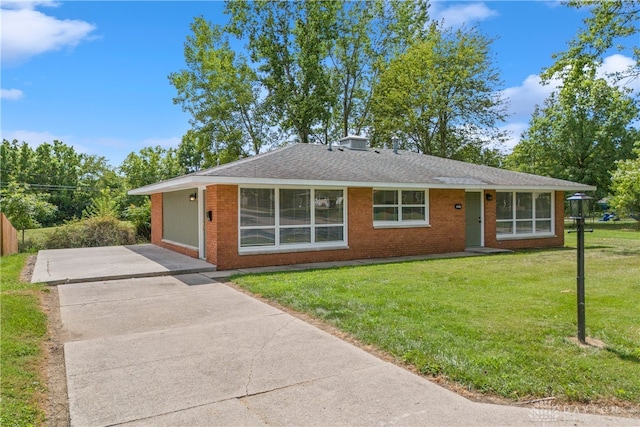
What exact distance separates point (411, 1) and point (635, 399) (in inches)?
1272

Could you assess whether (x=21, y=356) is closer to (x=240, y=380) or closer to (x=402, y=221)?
(x=240, y=380)

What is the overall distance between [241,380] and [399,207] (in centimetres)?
1006

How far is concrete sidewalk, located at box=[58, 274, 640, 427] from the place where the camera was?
329cm

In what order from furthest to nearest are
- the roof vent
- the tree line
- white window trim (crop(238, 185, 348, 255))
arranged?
the tree line < the roof vent < white window trim (crop(238, 185, 348, 255))

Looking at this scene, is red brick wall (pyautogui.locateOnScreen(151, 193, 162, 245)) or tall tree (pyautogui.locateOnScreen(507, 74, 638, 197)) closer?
red brick wall (pyautogui.locateOnScreen(151, 193, 162, 245))

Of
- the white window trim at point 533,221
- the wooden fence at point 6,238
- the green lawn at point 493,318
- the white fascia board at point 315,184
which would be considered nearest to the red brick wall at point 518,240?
the white window trim at point 533,221

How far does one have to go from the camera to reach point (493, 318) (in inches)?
228

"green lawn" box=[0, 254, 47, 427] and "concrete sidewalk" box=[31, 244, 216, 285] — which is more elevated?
"concrete sidewalk" box=[31, 244, 216, 285]

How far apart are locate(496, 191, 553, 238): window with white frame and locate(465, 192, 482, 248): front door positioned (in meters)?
0.71

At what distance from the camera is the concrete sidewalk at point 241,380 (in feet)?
10.8

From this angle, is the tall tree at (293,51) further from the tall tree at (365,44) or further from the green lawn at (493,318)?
the green lawn at (493,318)

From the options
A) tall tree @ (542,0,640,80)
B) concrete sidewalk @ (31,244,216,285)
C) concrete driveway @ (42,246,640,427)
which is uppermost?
tall tree @ (542,0,640,80)

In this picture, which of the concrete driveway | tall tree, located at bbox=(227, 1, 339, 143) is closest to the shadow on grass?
the concrete driveway

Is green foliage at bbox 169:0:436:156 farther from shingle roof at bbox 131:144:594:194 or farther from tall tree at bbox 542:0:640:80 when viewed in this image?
tall tree at bbox 542:0:640:80
